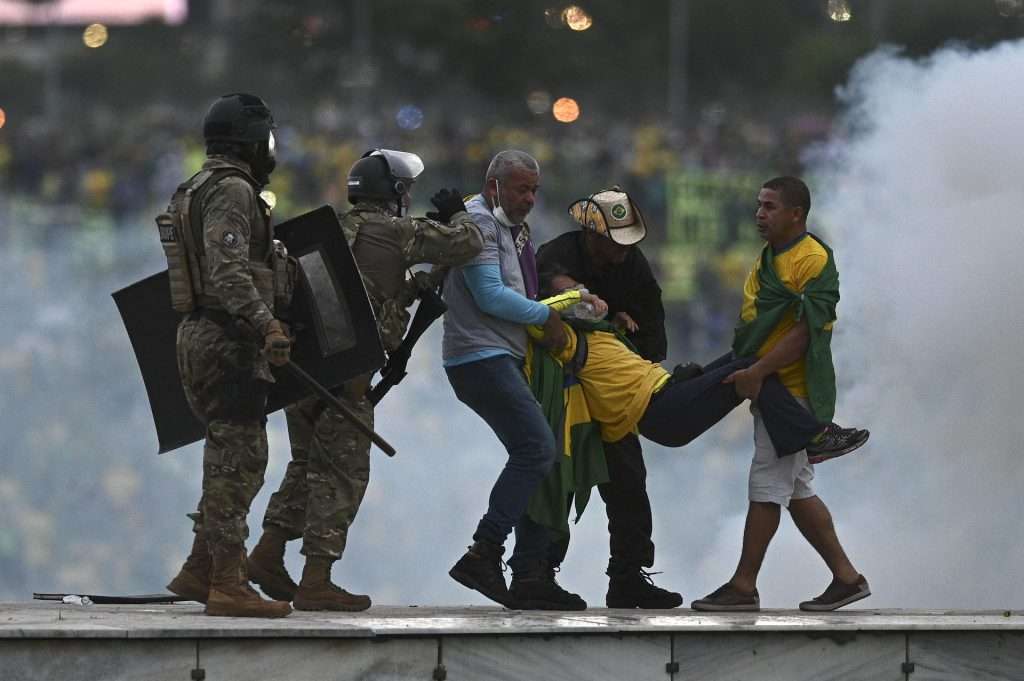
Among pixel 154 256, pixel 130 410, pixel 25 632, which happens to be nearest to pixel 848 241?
pixel 25 632

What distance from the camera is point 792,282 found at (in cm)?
803

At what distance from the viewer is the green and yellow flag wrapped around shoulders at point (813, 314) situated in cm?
798

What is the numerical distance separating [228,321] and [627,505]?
6.05ft

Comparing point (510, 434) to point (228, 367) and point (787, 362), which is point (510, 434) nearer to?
point (787, 362)

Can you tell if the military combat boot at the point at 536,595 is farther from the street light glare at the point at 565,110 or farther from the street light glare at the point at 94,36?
the street light glare at the point at 565,110

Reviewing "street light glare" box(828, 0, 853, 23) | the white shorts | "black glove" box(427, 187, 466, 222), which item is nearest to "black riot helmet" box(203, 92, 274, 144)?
"black glove" box(427, 187, 466, 222)

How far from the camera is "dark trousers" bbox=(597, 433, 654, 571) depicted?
8352mm

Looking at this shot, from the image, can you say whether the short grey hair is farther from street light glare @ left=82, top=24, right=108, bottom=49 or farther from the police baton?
street light glare @ left=82, top=24, right=108, bottom=49

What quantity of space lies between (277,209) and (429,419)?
8.37 meters

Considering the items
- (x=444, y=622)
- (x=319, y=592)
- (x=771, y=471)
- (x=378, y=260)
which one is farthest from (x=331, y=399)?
(x=771, y=471)

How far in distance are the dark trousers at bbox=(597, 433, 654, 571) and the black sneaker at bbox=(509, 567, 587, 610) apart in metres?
0.41

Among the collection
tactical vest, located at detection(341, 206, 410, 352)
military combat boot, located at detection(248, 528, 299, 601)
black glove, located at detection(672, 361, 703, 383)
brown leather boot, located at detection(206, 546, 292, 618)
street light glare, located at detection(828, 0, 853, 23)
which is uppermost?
street light glare, located at detection(828, 0, 853, 23)

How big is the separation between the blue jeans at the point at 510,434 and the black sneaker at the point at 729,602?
2.51 feet

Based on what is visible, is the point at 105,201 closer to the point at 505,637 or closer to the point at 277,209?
the point at 277,209
